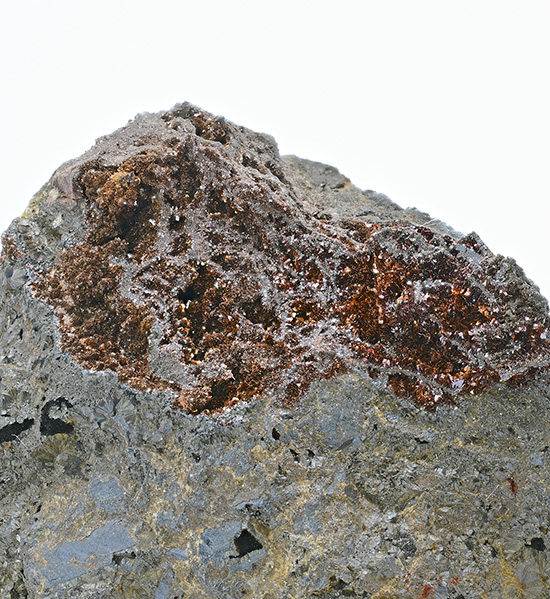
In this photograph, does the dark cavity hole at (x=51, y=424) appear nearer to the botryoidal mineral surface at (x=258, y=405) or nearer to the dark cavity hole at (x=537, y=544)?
the botryoidal mineral surface at (x=258, y=405)

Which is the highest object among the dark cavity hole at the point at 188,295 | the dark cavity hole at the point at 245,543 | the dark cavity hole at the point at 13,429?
the dark cavity hole at the point at 188,295

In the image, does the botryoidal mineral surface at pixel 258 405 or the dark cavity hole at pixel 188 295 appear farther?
the dark cavity hole at pixel 188 295

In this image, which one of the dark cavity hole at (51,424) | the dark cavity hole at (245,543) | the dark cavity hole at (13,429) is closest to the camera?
the dark cavity hole at (245,543)

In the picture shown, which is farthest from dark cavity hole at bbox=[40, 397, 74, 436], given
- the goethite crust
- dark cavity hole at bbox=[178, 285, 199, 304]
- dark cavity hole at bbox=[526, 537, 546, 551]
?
dark cavity hole at bbox=[526, 537, 546, 551]

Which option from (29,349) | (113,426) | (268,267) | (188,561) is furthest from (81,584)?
(268,267)

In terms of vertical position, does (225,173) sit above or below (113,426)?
above

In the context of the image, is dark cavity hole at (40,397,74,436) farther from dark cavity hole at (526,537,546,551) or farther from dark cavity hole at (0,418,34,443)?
dark cavity hole at (526,537,546,551)

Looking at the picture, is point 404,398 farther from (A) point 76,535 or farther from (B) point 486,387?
(A) point 76,535

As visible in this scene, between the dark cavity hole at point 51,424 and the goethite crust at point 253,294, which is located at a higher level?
the goethite crust at point 253,294

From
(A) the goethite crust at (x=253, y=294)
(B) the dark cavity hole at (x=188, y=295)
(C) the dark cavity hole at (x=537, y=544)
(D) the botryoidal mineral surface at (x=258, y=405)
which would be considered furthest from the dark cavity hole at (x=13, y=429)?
(C) the dark cavity hole at (x=537, y=544)
